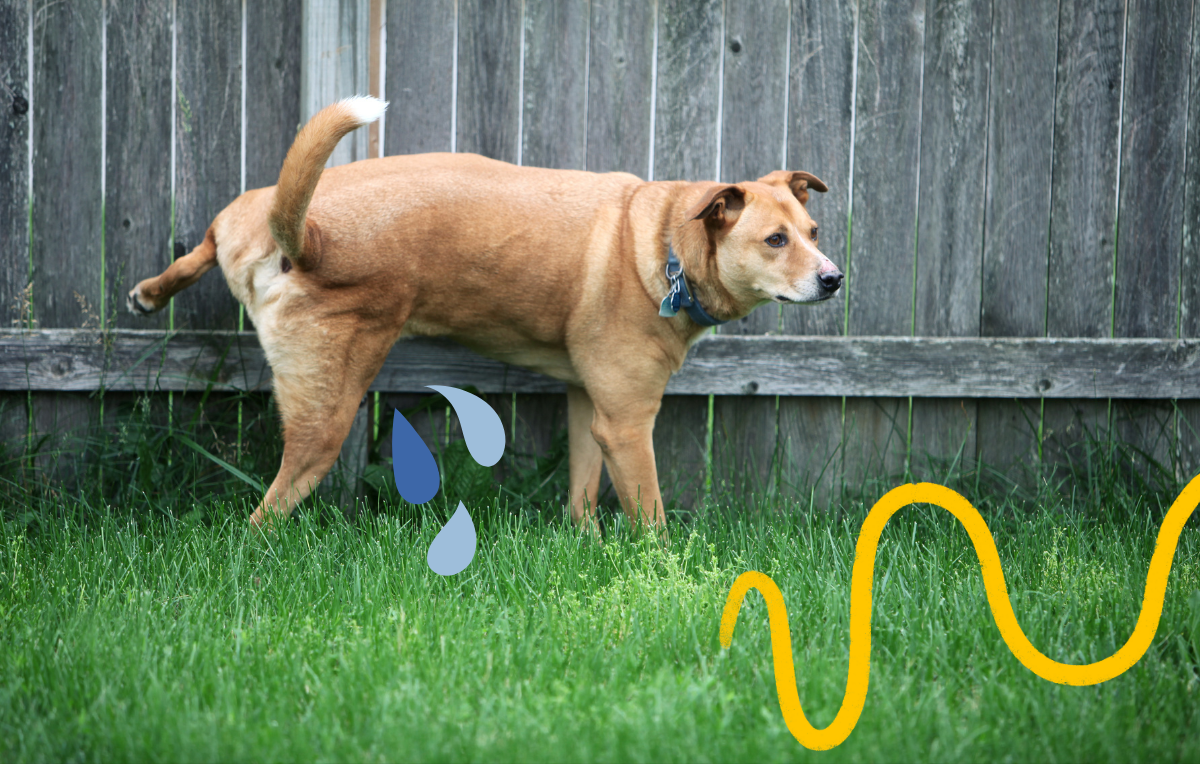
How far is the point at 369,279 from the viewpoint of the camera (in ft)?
10.0

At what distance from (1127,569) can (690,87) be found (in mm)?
2357

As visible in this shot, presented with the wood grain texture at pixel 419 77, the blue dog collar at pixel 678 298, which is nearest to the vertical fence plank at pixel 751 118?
the blue dog collar at pixel 678 298

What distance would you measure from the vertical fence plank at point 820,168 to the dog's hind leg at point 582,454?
86cm

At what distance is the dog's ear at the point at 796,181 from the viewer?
3369 mm

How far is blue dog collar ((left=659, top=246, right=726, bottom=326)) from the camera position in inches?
125

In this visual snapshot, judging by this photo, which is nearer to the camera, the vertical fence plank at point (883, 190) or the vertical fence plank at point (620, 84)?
the vertical fence plank at point (620, 84)

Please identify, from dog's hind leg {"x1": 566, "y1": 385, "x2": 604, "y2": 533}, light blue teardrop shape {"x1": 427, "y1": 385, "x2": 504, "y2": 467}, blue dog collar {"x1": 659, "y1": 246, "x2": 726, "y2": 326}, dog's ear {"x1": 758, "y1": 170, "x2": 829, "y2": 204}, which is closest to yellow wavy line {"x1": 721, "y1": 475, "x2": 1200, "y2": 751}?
light blue teardrop shape {"x1": 427, "y1": 385, "x2": 504, "y2": 467}

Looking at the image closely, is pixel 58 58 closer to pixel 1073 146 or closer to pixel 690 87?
pixel 690 87

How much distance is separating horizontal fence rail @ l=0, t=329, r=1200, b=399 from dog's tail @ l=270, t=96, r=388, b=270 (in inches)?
37.1

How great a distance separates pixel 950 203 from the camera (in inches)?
157

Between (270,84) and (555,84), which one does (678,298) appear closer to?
(555,84)

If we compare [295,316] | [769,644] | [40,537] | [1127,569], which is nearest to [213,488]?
[40,537]

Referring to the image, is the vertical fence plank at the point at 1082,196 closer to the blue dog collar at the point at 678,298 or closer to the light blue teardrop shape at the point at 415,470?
the blue dog collar at the point at 678,298

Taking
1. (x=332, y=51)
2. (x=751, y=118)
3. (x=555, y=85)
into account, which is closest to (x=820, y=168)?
(x=751, y=118)
